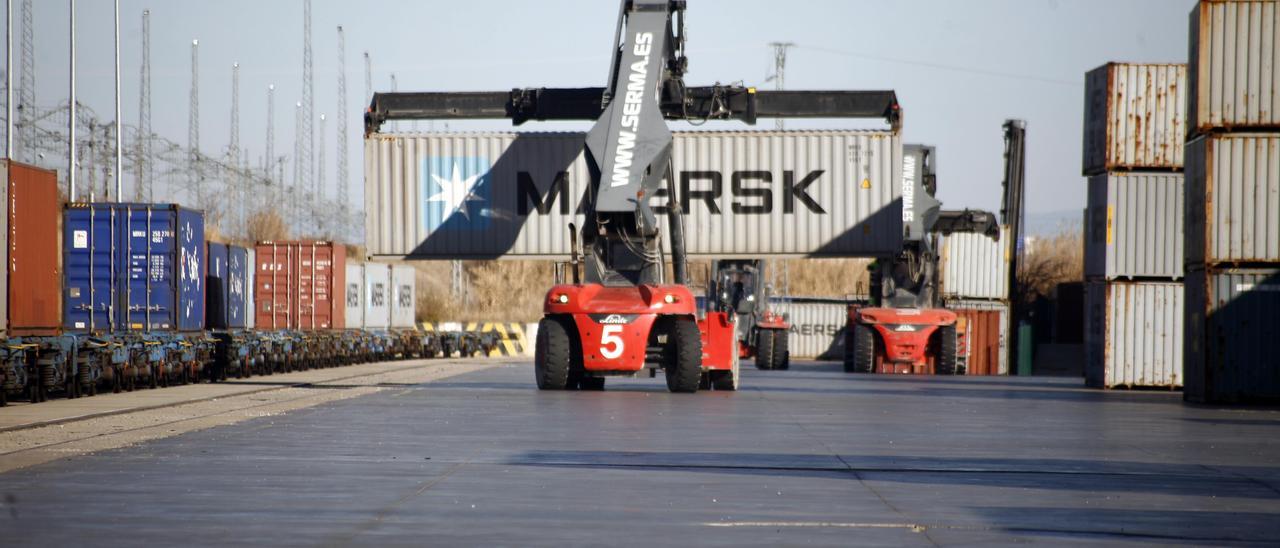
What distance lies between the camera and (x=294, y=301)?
44281 millimetres

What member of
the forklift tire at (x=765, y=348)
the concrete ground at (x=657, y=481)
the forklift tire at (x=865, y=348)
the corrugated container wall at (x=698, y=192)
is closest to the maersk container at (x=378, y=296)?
the forklift tire at (x=765, y=348)

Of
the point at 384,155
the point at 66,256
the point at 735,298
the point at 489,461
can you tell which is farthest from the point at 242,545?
the point at 735,298

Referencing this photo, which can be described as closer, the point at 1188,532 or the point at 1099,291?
the point at 1188,532

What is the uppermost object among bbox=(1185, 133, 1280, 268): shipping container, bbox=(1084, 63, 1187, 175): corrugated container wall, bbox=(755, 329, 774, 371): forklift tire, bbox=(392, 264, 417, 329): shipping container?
bbox=(1084, 63, 1187, 175): corrugated container wall

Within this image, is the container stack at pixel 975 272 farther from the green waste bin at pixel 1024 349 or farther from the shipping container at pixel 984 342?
the shipping container at pixel 984 342

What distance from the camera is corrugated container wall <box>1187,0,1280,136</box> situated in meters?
24.9

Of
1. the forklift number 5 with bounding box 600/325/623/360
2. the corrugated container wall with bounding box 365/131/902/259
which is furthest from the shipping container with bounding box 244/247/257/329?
the forklift number 5 with bounding box 600/325/623/360

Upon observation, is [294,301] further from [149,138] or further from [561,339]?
[561,339]

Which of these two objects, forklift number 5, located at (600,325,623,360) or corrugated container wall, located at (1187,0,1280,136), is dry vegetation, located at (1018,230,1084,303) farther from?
forklift number 5, located at (600,325,623,360)

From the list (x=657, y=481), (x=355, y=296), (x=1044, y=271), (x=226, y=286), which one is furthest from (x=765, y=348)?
(x=657, y=481)

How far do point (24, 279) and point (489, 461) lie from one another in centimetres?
1337

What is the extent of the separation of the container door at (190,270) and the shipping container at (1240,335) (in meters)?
18.0

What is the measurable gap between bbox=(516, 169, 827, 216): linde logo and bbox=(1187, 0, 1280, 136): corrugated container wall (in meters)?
9.91

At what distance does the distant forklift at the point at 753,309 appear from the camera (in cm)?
4319
